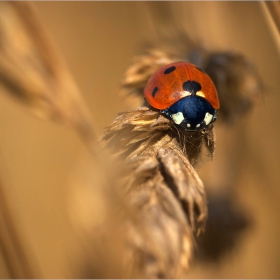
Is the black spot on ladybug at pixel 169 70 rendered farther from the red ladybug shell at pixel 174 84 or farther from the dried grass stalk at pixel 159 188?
the dried grass stalk at pixel 159 188

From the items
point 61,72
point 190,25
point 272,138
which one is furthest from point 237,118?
point 61,72

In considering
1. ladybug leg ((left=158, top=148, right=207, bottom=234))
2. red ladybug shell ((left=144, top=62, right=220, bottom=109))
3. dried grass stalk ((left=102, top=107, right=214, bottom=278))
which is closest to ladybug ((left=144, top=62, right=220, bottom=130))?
red ladybug shell ((left=144, top=62, right=220, bottom=109))

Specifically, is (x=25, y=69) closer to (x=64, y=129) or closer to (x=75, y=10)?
(x=64, y=129)

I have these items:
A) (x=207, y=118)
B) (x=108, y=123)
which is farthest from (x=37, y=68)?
(x=207, y=118)

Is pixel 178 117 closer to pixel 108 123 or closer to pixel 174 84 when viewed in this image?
pixel 174 84

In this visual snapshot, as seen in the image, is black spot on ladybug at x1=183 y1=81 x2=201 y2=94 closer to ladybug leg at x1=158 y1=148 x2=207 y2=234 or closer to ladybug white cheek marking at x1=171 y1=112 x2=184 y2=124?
ladybug white cheek marking at x1=171 y1=112 x2=184 y2=124

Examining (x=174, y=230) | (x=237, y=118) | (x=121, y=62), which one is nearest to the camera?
(x=174, y=230)
